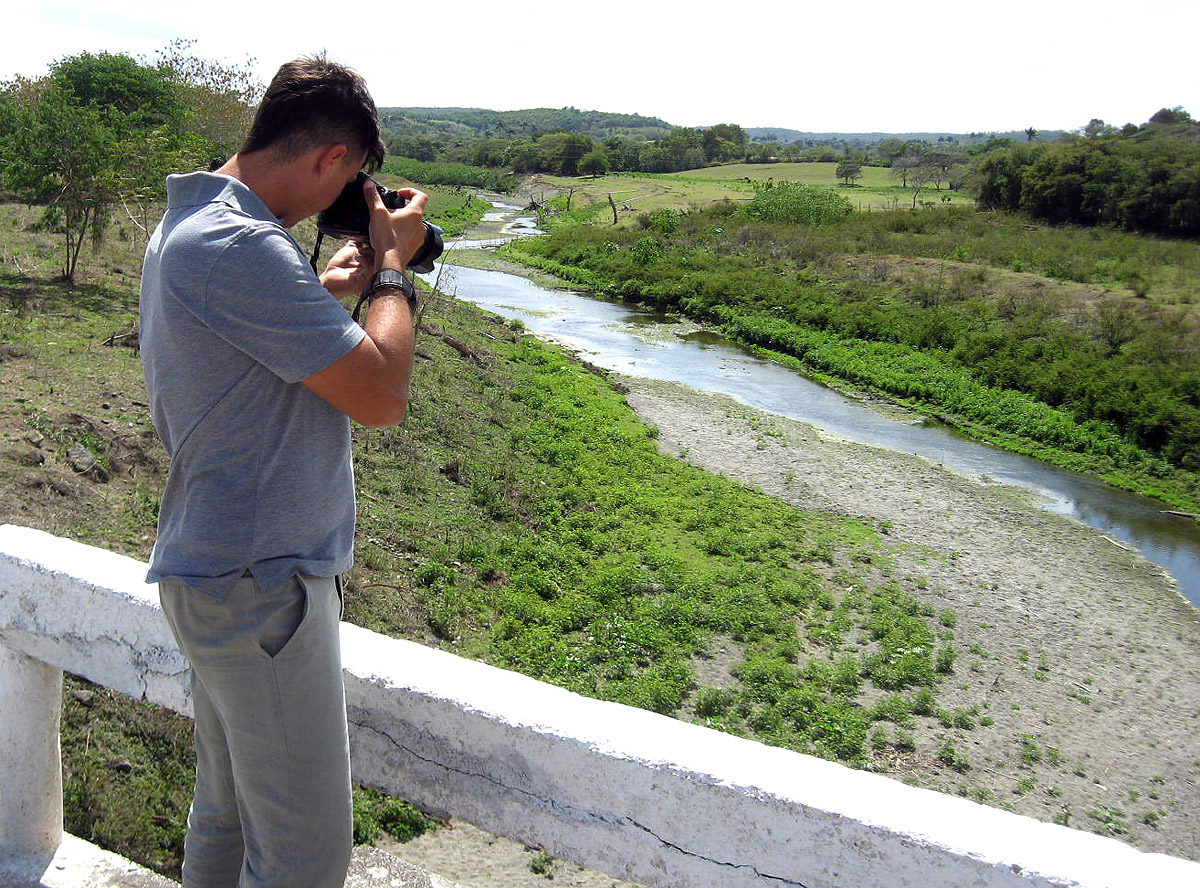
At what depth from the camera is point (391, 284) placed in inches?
69.6

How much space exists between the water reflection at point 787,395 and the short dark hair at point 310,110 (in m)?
13.6

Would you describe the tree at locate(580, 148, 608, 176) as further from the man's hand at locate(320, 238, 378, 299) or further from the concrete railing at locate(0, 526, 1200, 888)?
the concrete railing at locate(0, 526, 1200, 888)

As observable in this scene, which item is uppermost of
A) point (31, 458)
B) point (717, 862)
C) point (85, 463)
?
point (717, 862)

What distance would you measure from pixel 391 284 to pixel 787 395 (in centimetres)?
2057

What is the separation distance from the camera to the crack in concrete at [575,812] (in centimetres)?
159

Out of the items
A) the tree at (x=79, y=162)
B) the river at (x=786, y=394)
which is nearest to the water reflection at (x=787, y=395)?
the river at (x=786, y=394)

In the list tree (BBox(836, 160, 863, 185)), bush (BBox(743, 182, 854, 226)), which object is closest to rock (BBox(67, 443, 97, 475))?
bush (BBox(743, 182, 854, 226))

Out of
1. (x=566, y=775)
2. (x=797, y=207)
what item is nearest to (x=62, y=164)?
(x=566, y=775)

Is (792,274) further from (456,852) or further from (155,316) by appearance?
(155,316)

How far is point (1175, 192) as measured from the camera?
39969 millimetres

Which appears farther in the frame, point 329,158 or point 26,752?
point 26,752

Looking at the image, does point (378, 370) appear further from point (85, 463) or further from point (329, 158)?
point (85, 463)

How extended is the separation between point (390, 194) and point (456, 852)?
4168 mm

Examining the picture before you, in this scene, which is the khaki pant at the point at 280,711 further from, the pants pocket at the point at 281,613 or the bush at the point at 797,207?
the bush at the point at 797,207
